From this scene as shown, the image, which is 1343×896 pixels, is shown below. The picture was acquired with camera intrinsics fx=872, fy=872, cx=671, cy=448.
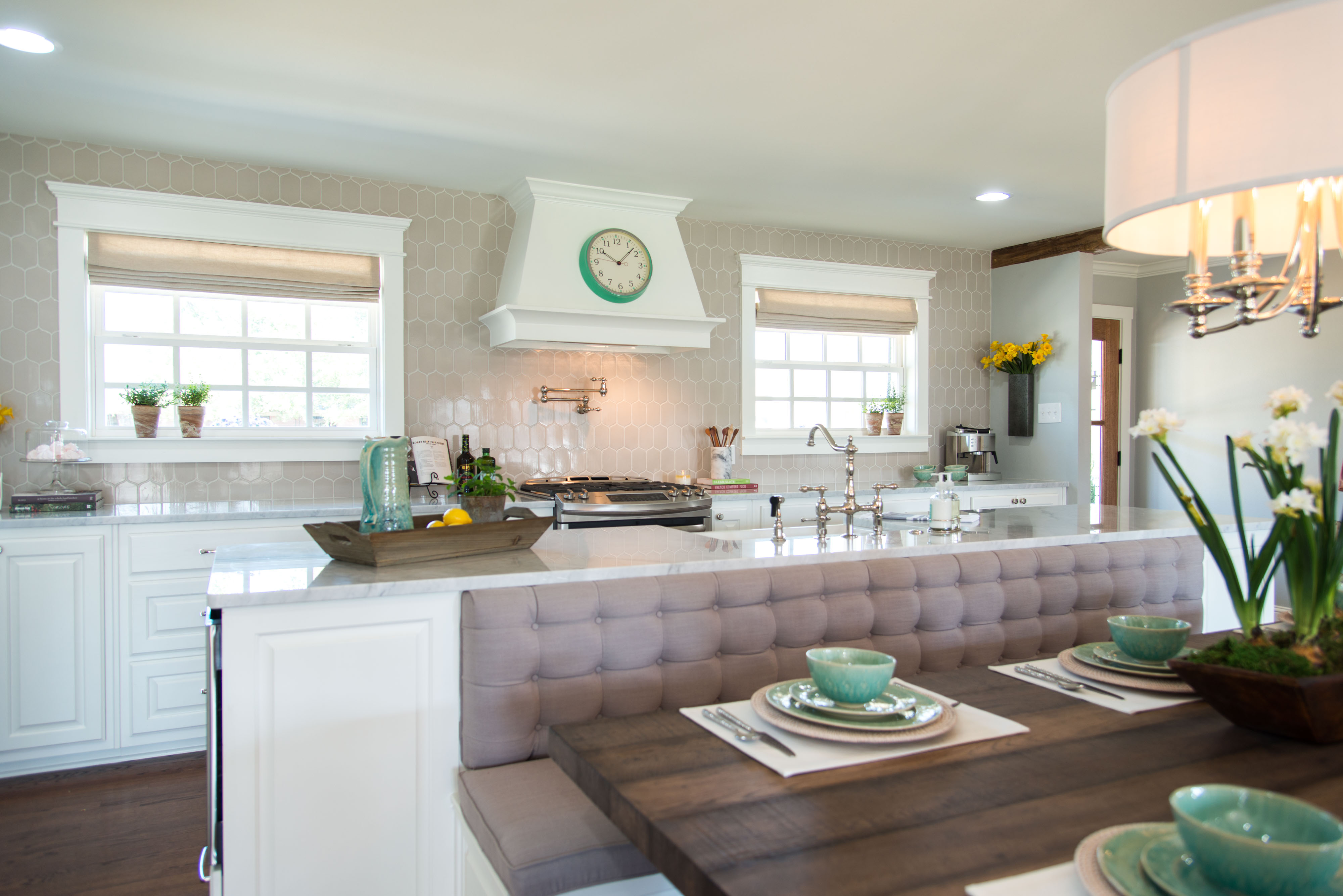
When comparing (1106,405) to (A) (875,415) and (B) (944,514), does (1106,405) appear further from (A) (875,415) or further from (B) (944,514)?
(B) (944,514)

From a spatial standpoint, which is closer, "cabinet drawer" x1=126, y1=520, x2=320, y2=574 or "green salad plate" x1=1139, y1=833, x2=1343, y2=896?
"green salad plate" x1=1139, y1=833, x2=1343, y2=896

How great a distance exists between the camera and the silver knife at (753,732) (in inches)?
45.5

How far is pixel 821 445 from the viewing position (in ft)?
17.2

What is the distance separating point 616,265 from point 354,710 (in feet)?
9.55

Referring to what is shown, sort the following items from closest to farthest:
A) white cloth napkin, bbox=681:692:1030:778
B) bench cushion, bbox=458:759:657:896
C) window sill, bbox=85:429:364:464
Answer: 1. white cloth napkin, bbox=681:692:1030:778
2. bench cushion, bbox=458:759:657:896
3. window sill, bbox=85:429:364:464

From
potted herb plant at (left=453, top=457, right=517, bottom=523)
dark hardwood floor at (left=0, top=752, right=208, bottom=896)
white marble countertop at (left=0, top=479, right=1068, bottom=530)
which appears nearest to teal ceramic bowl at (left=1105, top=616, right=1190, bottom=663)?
potted herb plant at (left=453, top=457, right=517, bottom=523)

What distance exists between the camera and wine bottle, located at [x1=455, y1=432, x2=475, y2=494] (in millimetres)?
4125

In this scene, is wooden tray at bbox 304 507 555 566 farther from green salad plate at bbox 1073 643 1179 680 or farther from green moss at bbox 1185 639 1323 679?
green moss at bbox 1185 639 1323 679

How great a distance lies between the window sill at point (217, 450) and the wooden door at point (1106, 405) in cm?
519

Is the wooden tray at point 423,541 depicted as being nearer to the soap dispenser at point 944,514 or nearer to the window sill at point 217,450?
the soap dispenser at point 944,514

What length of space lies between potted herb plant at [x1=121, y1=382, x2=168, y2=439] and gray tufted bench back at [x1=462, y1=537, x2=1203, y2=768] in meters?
2.73

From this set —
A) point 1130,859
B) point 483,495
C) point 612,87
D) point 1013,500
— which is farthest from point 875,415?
point 1130,859

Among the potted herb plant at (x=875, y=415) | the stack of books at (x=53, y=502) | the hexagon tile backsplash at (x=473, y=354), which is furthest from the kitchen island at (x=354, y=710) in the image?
the potted herb plant at (x=875, y=415)

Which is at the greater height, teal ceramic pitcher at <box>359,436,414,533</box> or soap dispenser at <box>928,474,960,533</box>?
teal ceramic pitcher at <box>359,436,414,533</box>
